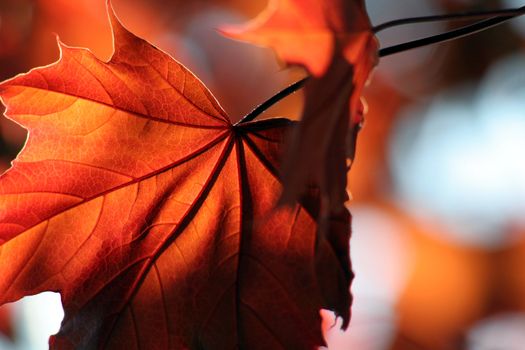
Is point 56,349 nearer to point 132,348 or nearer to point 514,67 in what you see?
point 132,348

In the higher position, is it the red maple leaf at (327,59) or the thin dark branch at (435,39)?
the thin dark branch at (435,39)

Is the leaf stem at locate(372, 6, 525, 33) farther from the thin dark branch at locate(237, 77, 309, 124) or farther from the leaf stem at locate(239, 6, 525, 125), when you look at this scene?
the thin dark branch at locate(237, 77, 309, 124)

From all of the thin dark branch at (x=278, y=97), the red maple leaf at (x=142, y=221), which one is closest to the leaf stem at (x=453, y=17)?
the thin dark branch at (x=278, y=97)

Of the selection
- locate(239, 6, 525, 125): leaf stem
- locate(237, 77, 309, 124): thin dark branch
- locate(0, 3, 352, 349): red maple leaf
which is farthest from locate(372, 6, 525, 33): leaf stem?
locate(0, 3, 352, 349): red maple leaf

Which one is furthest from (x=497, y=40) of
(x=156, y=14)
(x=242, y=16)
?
(x=156, y=14)

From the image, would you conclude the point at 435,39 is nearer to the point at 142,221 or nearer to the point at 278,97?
the point at 278,97

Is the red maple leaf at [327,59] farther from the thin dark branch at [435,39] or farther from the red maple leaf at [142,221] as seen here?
the red maple leaf at [142,221]
